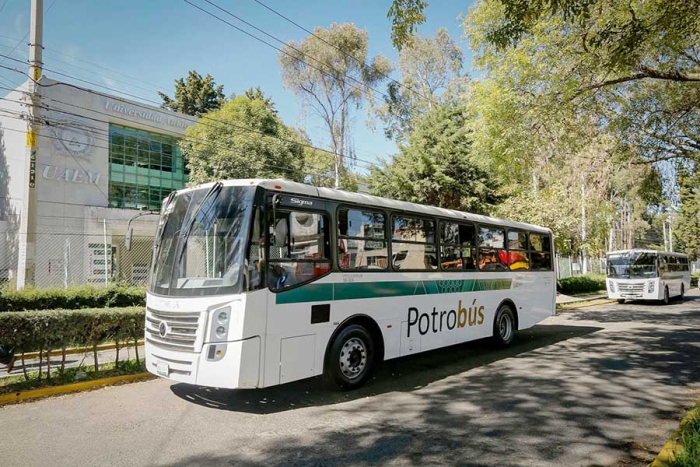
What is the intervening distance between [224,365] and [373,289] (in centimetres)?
257

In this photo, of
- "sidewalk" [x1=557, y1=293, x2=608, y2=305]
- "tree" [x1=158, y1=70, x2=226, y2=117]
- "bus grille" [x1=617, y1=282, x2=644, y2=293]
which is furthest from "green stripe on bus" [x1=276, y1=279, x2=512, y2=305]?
"tree" [x1=158, y1=70, x2=226, y2=117]

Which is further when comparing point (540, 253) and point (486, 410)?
point (540, 253)

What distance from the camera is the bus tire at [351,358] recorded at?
6.38 m

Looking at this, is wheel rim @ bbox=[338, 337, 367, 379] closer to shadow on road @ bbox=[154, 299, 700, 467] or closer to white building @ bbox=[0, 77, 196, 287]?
shadow on road @ bbox=[154, 299, 700, 467]

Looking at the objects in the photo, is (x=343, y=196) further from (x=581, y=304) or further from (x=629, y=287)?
(x=629, y=287)

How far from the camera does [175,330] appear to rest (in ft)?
18.8

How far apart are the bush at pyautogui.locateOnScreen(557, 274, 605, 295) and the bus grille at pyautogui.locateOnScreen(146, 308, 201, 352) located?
2442 cm

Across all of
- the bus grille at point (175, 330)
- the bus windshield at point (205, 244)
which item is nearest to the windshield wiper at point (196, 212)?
the bus windshield at point (205, 244)

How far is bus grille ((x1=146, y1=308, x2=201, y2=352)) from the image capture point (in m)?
5.55

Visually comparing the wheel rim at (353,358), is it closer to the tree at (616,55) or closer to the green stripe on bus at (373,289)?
the green stripe on bus at (373,289)

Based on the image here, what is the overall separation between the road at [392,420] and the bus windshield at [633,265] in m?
14.9

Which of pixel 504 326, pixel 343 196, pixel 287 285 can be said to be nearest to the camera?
pixel 287 285

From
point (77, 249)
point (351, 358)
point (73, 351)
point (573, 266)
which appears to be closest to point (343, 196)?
point (351, 358)

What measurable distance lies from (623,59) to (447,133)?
14.8m
